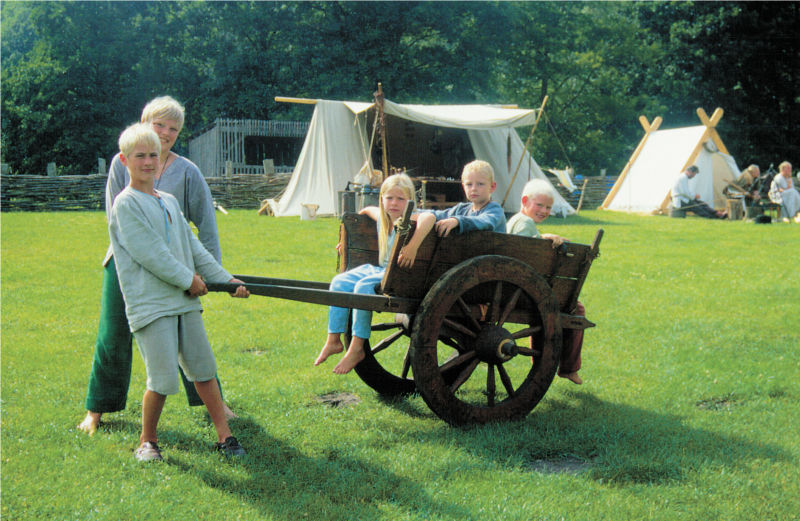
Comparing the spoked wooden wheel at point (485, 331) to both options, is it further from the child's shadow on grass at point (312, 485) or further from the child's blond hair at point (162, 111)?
the child's blond hair at point (162, 111)

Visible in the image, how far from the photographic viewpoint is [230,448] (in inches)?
131

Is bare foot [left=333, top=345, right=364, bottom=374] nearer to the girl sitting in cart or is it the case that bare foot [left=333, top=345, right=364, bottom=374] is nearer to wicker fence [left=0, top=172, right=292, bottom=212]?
the girl sitting in cart

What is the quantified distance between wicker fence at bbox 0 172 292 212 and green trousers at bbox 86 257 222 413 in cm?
1715

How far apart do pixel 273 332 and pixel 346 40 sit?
3164cm

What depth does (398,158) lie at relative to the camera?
797 inches

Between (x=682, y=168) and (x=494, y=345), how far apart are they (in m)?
17.8

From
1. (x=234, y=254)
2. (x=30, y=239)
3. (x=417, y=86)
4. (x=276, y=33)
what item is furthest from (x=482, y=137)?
(x=276, y=33)

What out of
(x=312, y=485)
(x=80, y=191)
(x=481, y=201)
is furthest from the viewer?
(x=80, y=191)

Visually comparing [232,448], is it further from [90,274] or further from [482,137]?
[482,137]

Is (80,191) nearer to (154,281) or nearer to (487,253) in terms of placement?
(154,281)

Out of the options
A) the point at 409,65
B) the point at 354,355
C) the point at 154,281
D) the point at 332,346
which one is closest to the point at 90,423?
the point at 154,281

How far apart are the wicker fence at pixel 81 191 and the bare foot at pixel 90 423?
56.2 ft

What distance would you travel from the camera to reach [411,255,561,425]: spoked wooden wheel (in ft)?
11.4

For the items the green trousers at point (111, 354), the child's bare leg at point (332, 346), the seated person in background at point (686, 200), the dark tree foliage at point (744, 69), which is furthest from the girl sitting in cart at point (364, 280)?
the dark tree foliage at point (744, 69)
